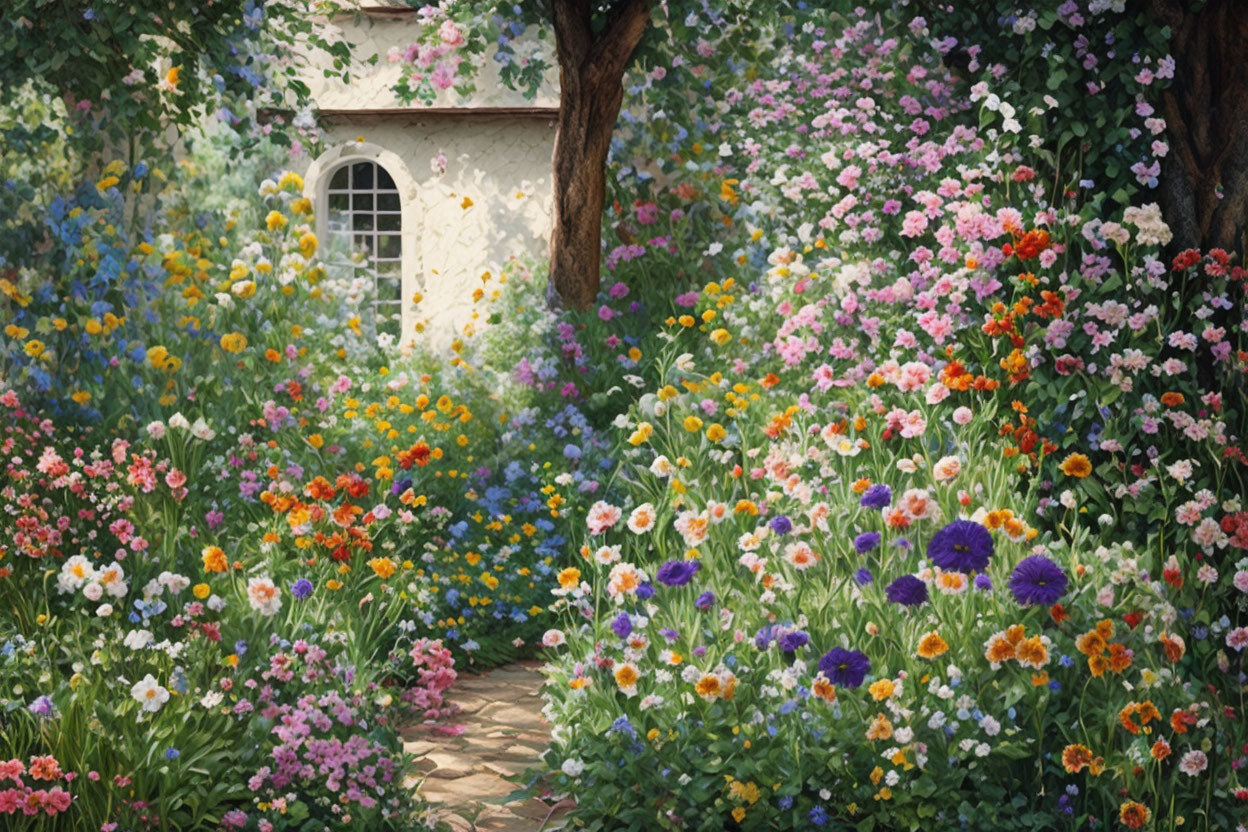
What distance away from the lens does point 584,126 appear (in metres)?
8.57

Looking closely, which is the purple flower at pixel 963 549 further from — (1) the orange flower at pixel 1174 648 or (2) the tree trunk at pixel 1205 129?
(2) the tree trunk at pixel 1205 129

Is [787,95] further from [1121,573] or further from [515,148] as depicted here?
[1121,573]

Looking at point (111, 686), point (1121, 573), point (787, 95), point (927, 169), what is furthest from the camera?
point (787, 95)

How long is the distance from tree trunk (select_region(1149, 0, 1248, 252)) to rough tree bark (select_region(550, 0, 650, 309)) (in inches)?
156

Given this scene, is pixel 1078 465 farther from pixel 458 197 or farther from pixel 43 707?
pixel 458 197

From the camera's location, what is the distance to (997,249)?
207 inches

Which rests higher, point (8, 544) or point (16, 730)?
point (8, 544)

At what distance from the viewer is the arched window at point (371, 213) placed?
14.0 meters

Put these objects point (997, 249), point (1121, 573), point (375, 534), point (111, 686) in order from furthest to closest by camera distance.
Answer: point (375, 534), point (997, 249), point (1121, 573), point (111, 686)

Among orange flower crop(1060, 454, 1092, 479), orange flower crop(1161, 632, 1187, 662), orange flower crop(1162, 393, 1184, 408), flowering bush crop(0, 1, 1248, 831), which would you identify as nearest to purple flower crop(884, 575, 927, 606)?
flowering bush crop(0, 1, 1248, 831)

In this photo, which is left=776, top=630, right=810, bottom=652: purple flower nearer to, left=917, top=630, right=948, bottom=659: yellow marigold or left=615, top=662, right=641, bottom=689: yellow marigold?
left=917, top=630, right=948, bottom=659: yellow marigold

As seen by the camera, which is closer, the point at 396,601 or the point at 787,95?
the point at 396,601

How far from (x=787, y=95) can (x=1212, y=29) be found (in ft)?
13.5

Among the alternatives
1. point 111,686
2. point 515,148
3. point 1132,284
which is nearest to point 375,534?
point 111,686
